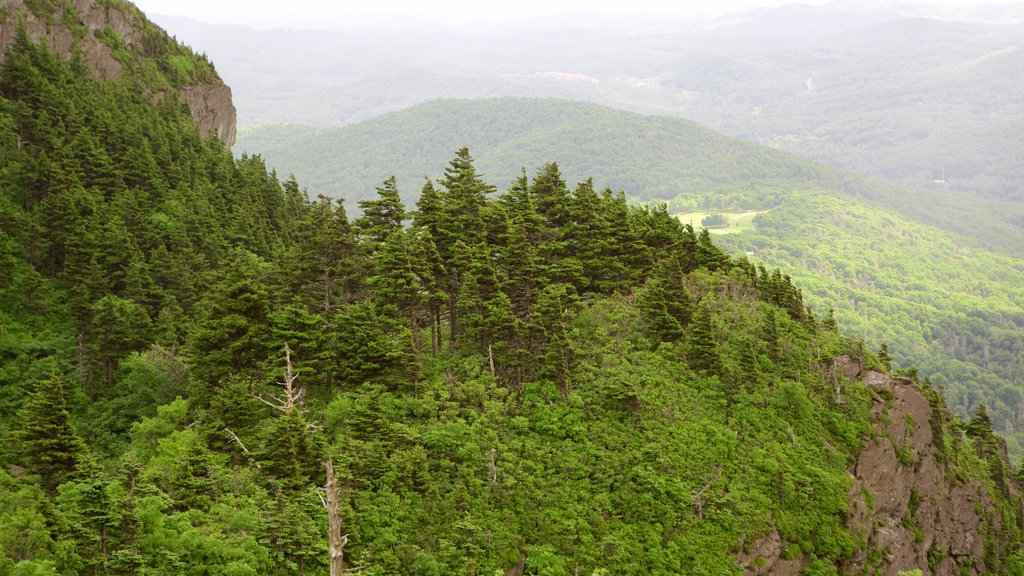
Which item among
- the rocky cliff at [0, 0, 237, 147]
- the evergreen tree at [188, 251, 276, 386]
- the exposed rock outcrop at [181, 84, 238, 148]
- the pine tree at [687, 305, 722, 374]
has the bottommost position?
the pine tree at [687, 305, 722, 374]

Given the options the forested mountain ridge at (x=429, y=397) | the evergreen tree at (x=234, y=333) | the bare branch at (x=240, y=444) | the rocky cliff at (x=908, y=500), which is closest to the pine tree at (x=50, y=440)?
the forested mountain ridge at (x=429, y=397)

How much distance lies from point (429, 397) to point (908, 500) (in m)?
28.5

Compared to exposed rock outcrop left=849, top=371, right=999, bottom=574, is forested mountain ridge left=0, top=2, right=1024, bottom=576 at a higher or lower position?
higher

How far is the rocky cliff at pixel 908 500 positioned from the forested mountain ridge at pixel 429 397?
24 centimetres

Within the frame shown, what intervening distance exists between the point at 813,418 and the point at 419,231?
2403 centimetres

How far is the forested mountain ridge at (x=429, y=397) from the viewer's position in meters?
25.0

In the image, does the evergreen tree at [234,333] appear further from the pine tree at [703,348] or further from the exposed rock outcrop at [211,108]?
the exposed rock outcrop at [211,108]

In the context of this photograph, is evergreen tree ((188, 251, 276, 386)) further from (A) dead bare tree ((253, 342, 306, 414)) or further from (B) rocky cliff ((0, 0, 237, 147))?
(B) rocky cliff ((0, 0, 237, 147))

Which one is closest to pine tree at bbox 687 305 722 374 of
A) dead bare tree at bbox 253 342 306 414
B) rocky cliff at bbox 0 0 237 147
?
dead bare tree at bbox 253 342 306 414

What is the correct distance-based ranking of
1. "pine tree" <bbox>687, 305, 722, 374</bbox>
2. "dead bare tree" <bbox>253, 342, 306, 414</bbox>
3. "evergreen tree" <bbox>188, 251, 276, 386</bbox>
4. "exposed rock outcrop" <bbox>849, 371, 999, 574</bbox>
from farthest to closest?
"pine tree" <bbox>687, 305, 722, 374</bbox>, "exposed rock outcrop" <bbox>849, 371, 999, 574</bbox>, "evergreen tree" <bbox>188, 251, 276, 386</bbox>, "dead bare tree" <bbox>253, 342, 306, 414</bbox>

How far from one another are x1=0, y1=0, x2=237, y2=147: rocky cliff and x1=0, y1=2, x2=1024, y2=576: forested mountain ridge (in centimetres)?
846

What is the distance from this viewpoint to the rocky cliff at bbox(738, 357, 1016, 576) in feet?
121

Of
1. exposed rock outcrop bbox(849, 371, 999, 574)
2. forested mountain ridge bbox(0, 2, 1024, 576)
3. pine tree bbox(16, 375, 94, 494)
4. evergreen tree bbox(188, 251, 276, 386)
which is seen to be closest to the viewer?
forested mountain ridge bbox(0, 2, 1024, 576)

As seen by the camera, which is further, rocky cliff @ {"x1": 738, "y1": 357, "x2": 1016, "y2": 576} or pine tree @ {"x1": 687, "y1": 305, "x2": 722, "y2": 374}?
pine tree @ {"x1": 687, "y1": 305, "x2": 722, "y2": 374}
